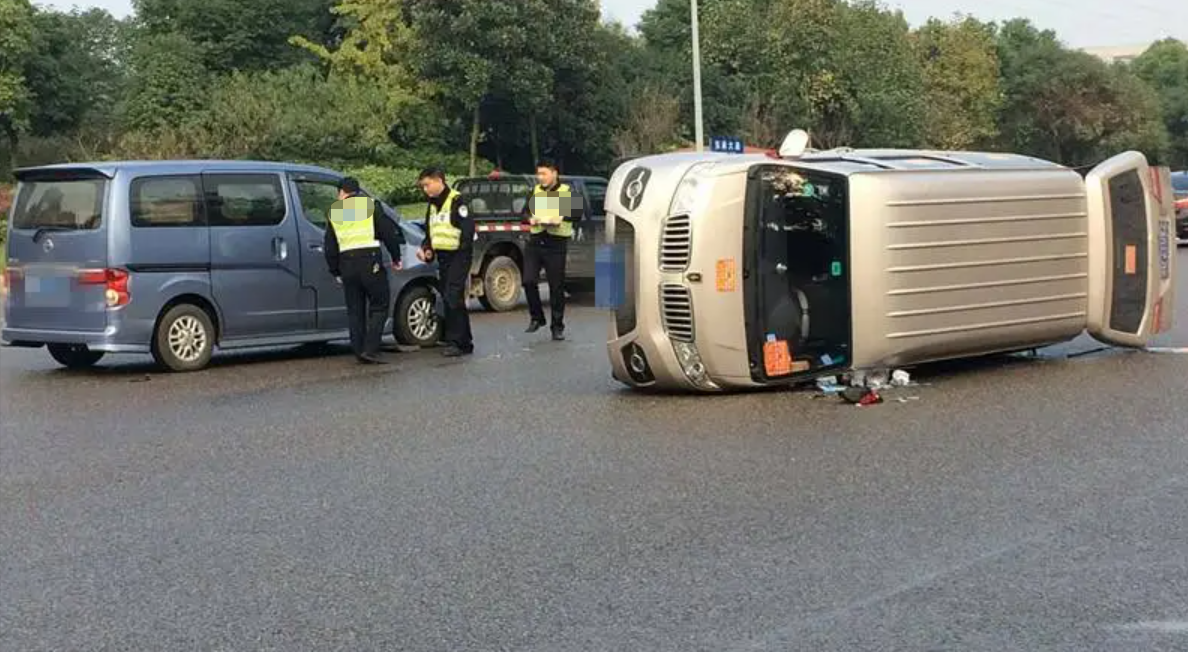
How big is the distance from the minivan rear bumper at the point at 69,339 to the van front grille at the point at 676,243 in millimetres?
4849

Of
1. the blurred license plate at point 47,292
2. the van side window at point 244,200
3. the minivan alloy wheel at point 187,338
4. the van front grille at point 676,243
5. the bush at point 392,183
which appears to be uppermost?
the bush at point 392,183

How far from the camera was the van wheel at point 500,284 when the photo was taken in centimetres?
1731

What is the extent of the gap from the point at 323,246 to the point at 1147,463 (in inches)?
297

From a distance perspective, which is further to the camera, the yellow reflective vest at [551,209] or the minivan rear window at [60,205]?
the yellow reflective vest at [551,209]

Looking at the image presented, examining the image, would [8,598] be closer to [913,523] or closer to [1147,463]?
[913,523]

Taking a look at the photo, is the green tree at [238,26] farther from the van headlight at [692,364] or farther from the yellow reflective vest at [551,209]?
the van headlight at [692,364]

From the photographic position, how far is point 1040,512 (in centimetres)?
612

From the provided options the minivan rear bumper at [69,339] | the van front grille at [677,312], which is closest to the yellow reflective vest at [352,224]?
A: the minivan rear bumper at [69,339]

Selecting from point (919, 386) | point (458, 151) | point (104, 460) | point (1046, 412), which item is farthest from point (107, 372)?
point (458, 151)

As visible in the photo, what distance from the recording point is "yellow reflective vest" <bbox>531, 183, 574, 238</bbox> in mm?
12859

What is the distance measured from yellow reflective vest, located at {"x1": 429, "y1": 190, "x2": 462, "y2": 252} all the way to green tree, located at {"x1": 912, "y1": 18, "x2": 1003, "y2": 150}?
50658mm

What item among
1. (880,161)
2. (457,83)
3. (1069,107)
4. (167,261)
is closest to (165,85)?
(457,83)

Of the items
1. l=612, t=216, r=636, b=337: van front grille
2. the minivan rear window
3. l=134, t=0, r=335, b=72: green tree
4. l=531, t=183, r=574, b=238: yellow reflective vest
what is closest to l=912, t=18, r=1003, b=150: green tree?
→ l=134, t=0, r=335, b=72: green tree

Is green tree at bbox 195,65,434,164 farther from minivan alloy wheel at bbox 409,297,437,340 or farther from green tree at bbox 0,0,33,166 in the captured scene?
minivan alloy wheel at bbox 409,297,437,340
